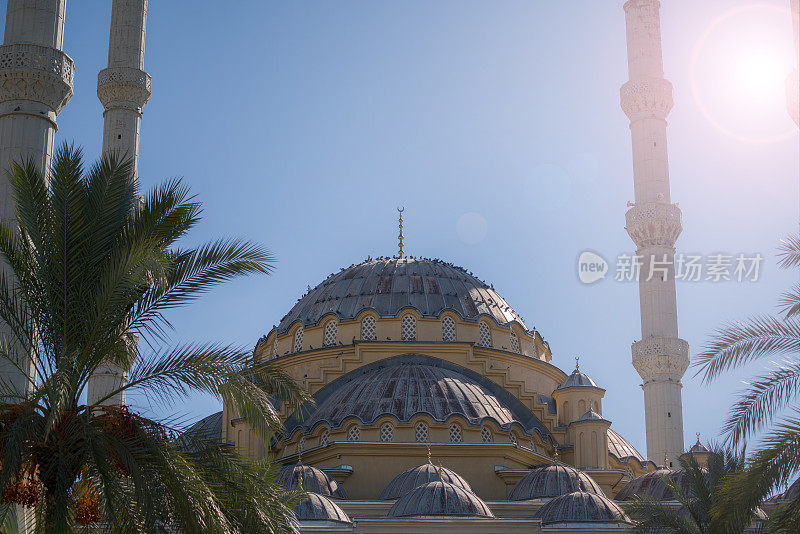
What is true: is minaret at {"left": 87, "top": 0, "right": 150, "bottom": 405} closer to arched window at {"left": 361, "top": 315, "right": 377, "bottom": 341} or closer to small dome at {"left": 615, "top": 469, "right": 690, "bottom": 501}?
arched window at {"left": 361, "top": 315, "right": 377, "bottom": 341}

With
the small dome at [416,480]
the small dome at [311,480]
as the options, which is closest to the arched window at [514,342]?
the small dome at [416,480]

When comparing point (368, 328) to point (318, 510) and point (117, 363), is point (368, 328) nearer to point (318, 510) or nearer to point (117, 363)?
point (318, 510)

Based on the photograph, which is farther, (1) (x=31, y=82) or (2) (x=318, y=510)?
(2) (x=318, y=510)

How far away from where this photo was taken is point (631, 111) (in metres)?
40.9

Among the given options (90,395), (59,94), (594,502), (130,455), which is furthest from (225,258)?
(90,395)

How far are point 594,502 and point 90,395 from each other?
1335 centimetres

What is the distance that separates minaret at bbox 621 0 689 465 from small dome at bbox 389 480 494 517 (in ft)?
41.6

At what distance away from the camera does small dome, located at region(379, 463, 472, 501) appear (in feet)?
90.4

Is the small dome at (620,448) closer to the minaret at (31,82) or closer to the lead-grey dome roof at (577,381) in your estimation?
the lead-grey dome roof at (577,381)

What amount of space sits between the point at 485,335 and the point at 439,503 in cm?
1287

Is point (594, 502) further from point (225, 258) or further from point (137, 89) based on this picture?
point (137, 89)

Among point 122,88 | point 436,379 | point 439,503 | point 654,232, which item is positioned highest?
point 122,88

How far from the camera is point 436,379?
33656 mm

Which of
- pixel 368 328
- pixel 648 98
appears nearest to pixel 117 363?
pixel 368 328
